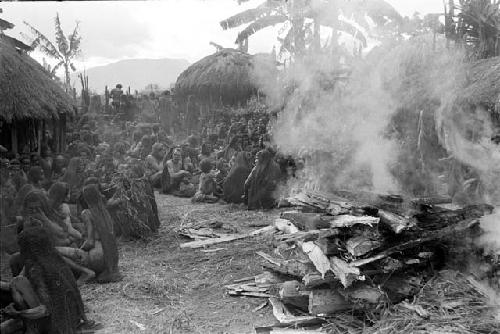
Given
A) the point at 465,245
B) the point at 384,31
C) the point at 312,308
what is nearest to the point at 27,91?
the point at 312,308

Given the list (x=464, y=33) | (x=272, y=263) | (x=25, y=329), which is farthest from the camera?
(x=464, y=33)

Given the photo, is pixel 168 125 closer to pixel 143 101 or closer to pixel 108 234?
pixel 143 101

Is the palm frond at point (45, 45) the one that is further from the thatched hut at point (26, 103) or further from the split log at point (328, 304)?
the split log at point (328, 304)

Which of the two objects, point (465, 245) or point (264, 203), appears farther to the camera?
point (264, 203)

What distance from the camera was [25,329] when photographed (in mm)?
3977

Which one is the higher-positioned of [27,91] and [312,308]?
[27,91]

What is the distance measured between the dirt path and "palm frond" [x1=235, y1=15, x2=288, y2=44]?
1351 cm

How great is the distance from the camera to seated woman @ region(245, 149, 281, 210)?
9695 millimetres

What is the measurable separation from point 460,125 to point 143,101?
16.9 meters

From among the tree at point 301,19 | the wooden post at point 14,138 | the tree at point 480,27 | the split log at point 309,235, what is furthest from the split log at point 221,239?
the tree at point 301,19

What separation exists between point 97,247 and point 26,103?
5.50 meters

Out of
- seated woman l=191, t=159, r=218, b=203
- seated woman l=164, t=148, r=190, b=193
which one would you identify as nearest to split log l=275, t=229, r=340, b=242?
seated woman l=191, t=159, r=218, b=203

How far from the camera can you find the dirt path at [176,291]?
479 centimetres

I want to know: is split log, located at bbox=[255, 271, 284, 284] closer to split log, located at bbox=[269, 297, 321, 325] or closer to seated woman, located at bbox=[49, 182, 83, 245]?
split log, located at bbox=[269, 297, 321, 325]
